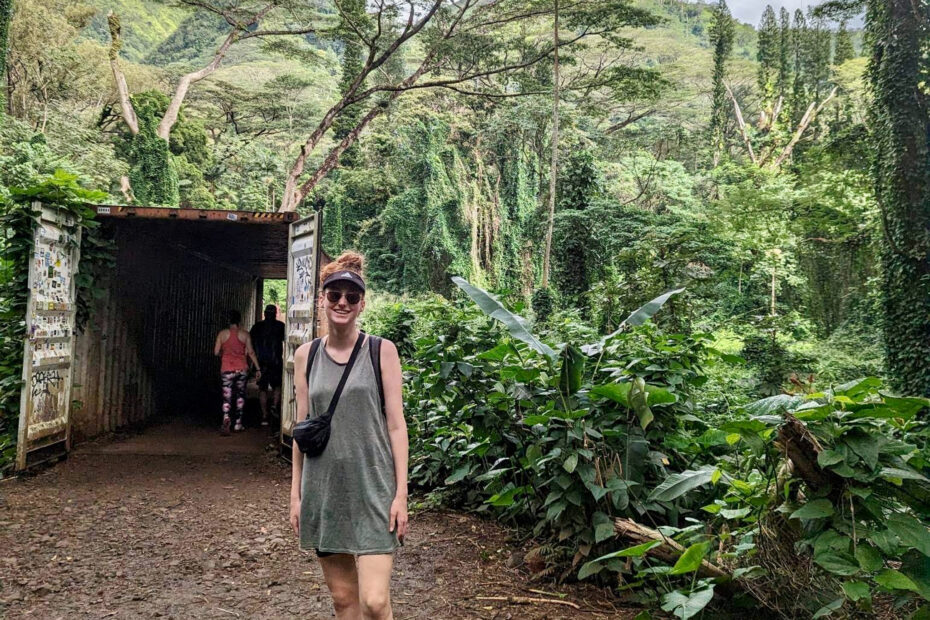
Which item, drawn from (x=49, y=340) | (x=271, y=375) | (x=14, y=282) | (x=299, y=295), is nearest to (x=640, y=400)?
(x=299, y=295)

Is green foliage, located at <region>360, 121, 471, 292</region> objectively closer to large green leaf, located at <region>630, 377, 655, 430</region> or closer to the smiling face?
large green leaf, located at <region>630, 377, 655, 430</region>

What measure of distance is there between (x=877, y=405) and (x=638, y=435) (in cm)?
156

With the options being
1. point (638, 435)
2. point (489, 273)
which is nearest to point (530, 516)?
point (638, 435)

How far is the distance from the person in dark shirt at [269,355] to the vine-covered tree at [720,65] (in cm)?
2810

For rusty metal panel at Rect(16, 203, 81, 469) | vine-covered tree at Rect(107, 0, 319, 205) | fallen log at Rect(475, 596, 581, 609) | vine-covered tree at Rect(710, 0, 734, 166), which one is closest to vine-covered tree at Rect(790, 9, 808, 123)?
vine-covered tree at Rect(710, 0, 734, 166)

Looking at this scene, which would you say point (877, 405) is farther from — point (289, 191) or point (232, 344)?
point (289, 191)

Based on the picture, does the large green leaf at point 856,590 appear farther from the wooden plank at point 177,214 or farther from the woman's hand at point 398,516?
the wooden plank at point 177,214

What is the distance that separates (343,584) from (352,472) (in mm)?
463

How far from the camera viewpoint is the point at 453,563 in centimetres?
443

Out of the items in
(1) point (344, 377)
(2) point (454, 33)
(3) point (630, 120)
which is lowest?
(1) point (344, 377)

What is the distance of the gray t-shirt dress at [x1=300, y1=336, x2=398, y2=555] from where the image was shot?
94.0 inches

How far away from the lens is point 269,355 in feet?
32.8

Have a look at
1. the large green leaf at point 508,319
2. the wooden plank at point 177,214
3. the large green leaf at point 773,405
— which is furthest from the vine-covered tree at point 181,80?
the large green leaf at point 773,405

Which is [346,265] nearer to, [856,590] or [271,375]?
[856,590]
